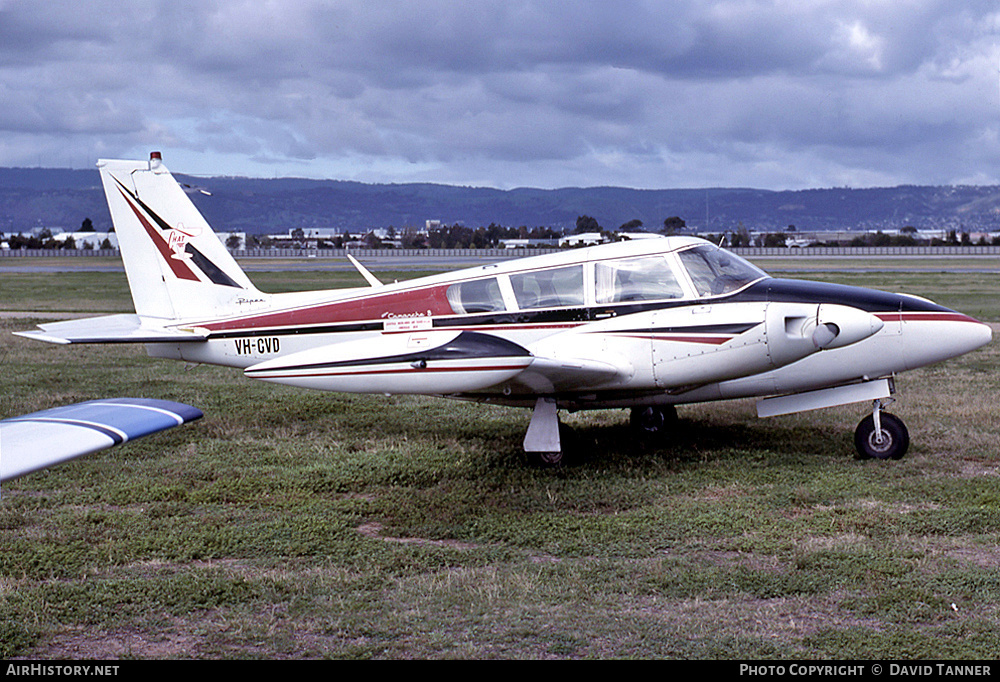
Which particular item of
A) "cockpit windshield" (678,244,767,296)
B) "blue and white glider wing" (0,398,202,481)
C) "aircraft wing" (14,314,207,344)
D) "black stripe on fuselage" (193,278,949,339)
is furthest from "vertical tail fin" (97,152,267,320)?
"blue and white glider wing" (0,398,202,481)

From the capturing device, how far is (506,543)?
7367 millimetres

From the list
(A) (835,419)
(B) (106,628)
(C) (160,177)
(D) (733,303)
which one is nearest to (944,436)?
(A) (835,419)

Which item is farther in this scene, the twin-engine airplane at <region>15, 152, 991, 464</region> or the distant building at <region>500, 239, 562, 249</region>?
the distant building at <region>500, 239, 562, 249</region>

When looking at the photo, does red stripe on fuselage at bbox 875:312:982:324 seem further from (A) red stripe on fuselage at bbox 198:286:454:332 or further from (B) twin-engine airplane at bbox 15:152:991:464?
(A) red stripe on fuselage at bbox 198:286:454:332

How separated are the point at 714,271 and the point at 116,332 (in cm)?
706

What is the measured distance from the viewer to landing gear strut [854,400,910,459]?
381 inches

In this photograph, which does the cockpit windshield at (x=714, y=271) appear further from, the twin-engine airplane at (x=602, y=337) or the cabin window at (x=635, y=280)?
the cabin window at (x=635, y=280)

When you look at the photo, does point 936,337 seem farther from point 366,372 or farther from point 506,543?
point 366,372

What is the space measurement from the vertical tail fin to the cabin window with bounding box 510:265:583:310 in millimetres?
3720

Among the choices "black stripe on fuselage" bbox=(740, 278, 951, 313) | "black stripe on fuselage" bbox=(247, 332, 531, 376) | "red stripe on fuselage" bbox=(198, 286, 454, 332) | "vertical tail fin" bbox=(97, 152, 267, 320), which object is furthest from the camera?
"vertical tail fin" bbox=(97, 152, 267, 320)

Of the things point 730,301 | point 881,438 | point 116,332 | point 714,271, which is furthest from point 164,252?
point 881,438
